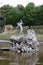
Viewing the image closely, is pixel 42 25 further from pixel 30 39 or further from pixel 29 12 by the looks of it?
pixel 30 39

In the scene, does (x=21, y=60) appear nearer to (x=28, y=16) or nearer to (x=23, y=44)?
(x=23, y=44)

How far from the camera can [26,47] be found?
13.7m

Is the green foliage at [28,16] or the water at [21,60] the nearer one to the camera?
the water at [21,60]

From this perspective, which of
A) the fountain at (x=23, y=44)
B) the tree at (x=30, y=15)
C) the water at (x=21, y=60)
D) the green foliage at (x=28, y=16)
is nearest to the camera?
the water at (x=21, y=60)

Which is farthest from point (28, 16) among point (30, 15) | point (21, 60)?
point (21, 60)

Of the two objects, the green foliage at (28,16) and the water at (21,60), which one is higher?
the water at (21,60)

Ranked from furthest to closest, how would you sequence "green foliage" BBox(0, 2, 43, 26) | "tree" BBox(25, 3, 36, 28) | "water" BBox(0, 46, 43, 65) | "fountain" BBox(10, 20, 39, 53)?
1. "tree" BBox(25, 3, 36, 28)
2. "green foliage" BBox(0, 2, 43, 26)
3. "fountain" BBox(10, 20, 39, 53)
4. "water" BBox(0, 46, 43, 65)

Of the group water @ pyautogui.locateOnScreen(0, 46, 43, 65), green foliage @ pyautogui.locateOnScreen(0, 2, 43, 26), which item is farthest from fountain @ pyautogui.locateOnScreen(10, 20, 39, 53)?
green foliage @ pyautogui.locateOnScreen(0, 2, 43, 26)

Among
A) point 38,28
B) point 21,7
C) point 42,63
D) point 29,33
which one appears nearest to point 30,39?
point 29,33

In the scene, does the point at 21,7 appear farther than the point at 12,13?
Yes

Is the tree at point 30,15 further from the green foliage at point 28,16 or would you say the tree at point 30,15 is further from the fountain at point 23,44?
the fountain at point 23,44

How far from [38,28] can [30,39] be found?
2774cm

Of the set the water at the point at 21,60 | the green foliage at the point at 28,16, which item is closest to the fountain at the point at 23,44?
the water at the point at 21,60

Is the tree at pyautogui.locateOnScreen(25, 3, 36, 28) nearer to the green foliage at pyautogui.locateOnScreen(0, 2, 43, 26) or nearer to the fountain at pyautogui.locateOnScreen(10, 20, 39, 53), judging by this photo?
the green foliage at pyautogui.locateOnScreen(0, 2, 43, 26)
